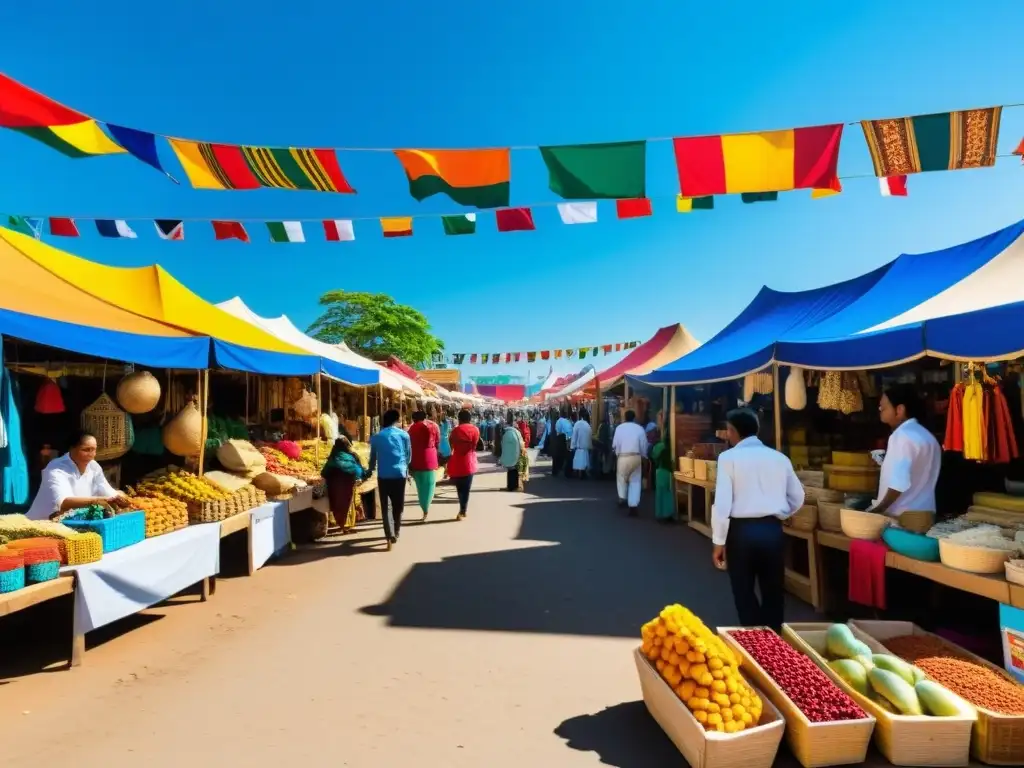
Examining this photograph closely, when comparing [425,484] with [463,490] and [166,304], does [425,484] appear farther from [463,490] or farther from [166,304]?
[166,304]

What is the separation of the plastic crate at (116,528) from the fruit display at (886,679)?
4.89 meters

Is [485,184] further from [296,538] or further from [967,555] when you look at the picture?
[967,555]

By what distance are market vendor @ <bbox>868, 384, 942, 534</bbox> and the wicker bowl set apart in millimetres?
133

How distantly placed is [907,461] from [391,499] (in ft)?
19.3

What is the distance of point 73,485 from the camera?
5266 mm

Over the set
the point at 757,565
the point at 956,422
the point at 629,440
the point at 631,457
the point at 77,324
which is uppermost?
the point at 77,324

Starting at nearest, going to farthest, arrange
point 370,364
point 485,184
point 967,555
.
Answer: point 967,555 < point 485,184 < point 370,364

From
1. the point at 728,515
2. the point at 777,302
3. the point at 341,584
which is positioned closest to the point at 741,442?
the point at 728,515

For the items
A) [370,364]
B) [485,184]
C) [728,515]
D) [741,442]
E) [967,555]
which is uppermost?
[485,184]

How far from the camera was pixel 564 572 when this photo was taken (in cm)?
690

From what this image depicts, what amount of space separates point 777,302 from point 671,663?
8.80 meters

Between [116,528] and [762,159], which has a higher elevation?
[762,159]

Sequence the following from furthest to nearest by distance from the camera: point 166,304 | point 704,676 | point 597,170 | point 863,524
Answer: point 166,304
point 597,170
point 863,524
point 704,676

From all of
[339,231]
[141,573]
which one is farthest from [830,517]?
[339,231]
